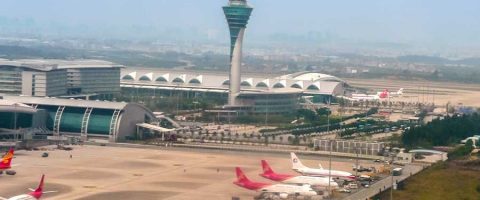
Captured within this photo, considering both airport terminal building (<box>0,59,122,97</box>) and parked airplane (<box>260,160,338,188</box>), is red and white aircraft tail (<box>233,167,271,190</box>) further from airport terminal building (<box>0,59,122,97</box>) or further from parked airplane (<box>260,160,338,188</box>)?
airport terminal building (<box>0,59,122,97</box>)

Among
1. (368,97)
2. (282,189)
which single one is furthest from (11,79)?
(282,189)

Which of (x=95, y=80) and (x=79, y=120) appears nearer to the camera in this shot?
A: (x=79, y=120)

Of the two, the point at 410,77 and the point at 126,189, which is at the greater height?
the point at 410,77

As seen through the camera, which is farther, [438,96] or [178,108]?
[438,96]

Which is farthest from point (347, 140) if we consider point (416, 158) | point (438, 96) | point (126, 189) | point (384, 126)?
point (438, 96)

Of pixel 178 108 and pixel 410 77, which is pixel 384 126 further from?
pixel 410 77

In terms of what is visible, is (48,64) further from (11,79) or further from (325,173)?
(325,173)
